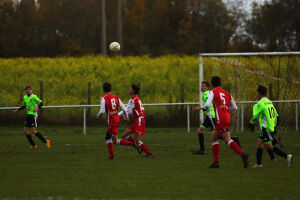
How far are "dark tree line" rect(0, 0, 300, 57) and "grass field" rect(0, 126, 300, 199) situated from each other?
26.6 m

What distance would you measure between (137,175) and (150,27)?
42050 millimetres

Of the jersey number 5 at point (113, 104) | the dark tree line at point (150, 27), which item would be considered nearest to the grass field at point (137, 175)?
the jersey number 5 at point (113, 104)

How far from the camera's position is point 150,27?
169 ft

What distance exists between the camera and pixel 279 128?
73.6 ft

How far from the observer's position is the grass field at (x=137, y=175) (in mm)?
8352

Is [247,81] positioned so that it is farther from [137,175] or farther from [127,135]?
[137,175]

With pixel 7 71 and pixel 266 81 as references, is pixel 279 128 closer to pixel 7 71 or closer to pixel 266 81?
pixel 266 81

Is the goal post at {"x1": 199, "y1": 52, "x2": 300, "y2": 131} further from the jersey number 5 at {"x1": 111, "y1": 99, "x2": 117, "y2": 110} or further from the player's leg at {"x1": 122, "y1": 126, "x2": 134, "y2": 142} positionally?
the jersey number 5 at {"x1": 111, "y1": 99, "x2": 117, "y2": 110}

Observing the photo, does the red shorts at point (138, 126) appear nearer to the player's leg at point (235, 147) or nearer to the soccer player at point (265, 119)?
the player's leg at point (235, 147)

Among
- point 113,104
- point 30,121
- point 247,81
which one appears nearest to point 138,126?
point 113,104

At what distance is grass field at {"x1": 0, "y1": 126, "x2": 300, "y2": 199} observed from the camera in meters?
8.35

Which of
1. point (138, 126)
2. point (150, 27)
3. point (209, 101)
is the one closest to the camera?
point (209, 101)

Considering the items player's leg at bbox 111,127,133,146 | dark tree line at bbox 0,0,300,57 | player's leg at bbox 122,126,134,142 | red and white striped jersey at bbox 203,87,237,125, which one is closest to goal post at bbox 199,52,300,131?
player's leg at bbox 122,126,134,142

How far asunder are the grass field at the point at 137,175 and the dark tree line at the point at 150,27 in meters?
26.6
